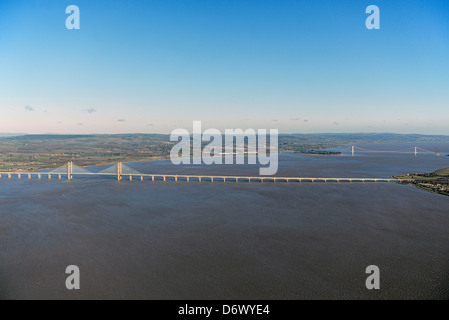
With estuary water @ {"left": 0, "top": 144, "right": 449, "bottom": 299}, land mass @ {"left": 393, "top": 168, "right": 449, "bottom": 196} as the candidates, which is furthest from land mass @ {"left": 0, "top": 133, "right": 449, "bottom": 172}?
land mass @ {"left": 393, "top": 168, "right": 449, "bottom": 196}

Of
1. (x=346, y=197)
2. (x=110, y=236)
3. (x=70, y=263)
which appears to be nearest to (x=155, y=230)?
(x=110, y=236)

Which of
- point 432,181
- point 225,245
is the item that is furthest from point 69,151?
point 432,181

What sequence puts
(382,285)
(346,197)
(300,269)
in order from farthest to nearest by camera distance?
(346,197) → (300,269) → (382,285)

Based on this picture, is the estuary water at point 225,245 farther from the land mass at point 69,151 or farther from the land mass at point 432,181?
the land mass at point 69,151

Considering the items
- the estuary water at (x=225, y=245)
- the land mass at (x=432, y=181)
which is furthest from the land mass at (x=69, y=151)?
the land mass at (x=432, y=181)

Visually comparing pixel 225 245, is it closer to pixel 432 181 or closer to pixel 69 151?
pixel 432 181
